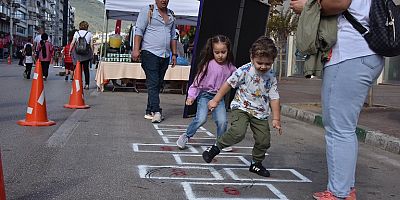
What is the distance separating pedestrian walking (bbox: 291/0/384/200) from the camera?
3539 millimetres

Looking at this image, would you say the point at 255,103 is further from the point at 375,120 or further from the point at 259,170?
the point at 375,120

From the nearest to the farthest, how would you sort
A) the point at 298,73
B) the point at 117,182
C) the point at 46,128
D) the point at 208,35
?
1. the point at 117,182
2. the point at 46,128
3. the point at 208,35
4. the point at 298,73

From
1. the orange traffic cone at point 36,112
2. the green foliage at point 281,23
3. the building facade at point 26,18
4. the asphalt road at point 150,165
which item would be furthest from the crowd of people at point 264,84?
the building facade at point 26,18

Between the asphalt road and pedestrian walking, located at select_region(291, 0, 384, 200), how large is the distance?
26.0 inches

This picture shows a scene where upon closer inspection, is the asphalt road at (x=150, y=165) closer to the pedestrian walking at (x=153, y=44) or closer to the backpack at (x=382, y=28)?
the pedestrian walking at (x=153, y=44)

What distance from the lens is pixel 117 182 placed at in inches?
175

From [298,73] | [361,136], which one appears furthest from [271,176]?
[298,73]

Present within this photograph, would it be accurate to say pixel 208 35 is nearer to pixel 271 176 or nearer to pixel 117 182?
pixel 271 176

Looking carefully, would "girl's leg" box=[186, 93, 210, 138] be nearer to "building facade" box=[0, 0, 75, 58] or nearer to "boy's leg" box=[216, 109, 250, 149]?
"boy's leg" box=[216, 109, 250, 149]

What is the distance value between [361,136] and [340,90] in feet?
14.1

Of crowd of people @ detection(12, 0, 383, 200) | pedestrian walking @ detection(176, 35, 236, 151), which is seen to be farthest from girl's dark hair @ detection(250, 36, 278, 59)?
pedestrian walking @ detection(176, 35, 236, 151)

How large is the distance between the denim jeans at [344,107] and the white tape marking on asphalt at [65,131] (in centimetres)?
339

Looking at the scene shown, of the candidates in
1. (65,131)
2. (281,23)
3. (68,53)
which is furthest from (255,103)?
(281,23)

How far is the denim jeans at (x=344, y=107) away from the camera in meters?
3.56
